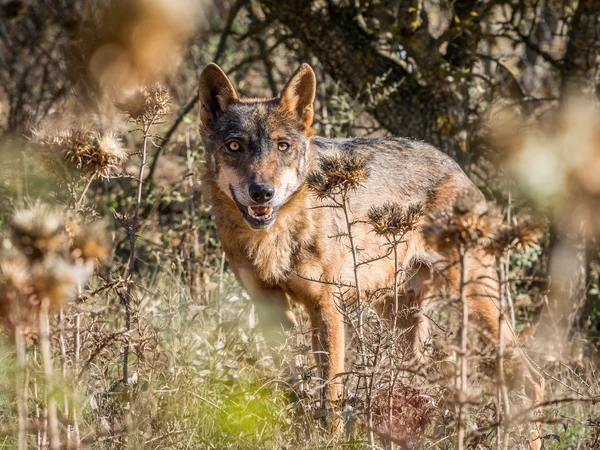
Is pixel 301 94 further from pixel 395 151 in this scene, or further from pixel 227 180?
pixel 395 151

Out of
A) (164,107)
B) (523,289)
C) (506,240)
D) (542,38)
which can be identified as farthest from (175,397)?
(542,38)

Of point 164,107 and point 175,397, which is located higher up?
point 164,107

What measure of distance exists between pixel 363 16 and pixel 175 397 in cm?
431

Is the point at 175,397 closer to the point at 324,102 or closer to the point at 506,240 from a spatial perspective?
the point at 506,240

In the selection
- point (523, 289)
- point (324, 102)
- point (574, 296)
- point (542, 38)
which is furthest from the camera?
point (542, 38)

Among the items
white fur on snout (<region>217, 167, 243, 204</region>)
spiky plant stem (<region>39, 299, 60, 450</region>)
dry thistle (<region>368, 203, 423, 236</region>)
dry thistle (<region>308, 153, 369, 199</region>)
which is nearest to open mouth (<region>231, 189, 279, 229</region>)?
white fur on snout (<region>217, 167, 243, 204</region>)

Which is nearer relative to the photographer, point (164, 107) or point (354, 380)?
point (164, 107)

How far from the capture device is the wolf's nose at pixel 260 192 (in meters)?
4.46

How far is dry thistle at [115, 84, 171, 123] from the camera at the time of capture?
3742 mm

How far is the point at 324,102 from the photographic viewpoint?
7.87 m

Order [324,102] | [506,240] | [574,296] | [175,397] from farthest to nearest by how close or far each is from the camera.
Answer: [324,102], [574,296], [175,397], [506,240]

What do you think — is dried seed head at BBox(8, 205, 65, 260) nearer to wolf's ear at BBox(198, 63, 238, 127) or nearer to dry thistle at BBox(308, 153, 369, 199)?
dry thistle at BBox(308, 153, 369, 199)

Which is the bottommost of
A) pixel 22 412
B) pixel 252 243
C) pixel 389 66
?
pixel 22 412

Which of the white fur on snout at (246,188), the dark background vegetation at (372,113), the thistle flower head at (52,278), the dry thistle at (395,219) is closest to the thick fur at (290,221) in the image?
the white fur on snout at (246,188)
